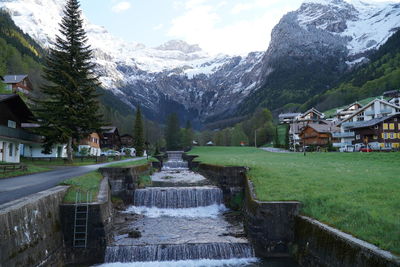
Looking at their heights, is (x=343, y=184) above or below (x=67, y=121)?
below

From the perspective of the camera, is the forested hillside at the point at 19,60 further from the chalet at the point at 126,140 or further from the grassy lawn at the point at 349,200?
the grassy lawn at the point at 349,200

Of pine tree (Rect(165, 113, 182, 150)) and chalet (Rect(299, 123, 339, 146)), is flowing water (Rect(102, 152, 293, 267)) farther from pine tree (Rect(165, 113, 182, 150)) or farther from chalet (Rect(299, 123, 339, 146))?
pine tree (Rect(165, 113, 182, 150))

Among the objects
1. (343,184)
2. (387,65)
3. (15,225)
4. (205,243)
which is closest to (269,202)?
(205,243)

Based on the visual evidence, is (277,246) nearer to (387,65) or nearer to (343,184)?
(343,184)

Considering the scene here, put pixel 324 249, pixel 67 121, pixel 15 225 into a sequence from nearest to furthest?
1. pixel 15 225
2. pixel 324 249
3. pixel 67 121

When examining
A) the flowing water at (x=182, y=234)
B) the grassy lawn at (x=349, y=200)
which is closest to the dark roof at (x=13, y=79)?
the flowing water at (x=182, y=234)

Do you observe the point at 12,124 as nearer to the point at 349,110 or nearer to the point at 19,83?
the point at 19,83

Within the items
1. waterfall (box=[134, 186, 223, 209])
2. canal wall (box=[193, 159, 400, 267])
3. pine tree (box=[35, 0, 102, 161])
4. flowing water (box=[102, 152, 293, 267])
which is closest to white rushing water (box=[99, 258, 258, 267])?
flowing water (box=[102, 152, 293, 267])

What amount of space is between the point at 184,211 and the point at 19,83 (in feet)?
276

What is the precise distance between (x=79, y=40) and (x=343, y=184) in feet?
132

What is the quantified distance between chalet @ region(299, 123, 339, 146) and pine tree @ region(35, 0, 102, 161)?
66.3 metres

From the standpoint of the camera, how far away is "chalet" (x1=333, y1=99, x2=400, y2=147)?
81.1m

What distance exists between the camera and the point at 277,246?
1554 cm

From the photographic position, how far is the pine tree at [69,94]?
40.3 meters
